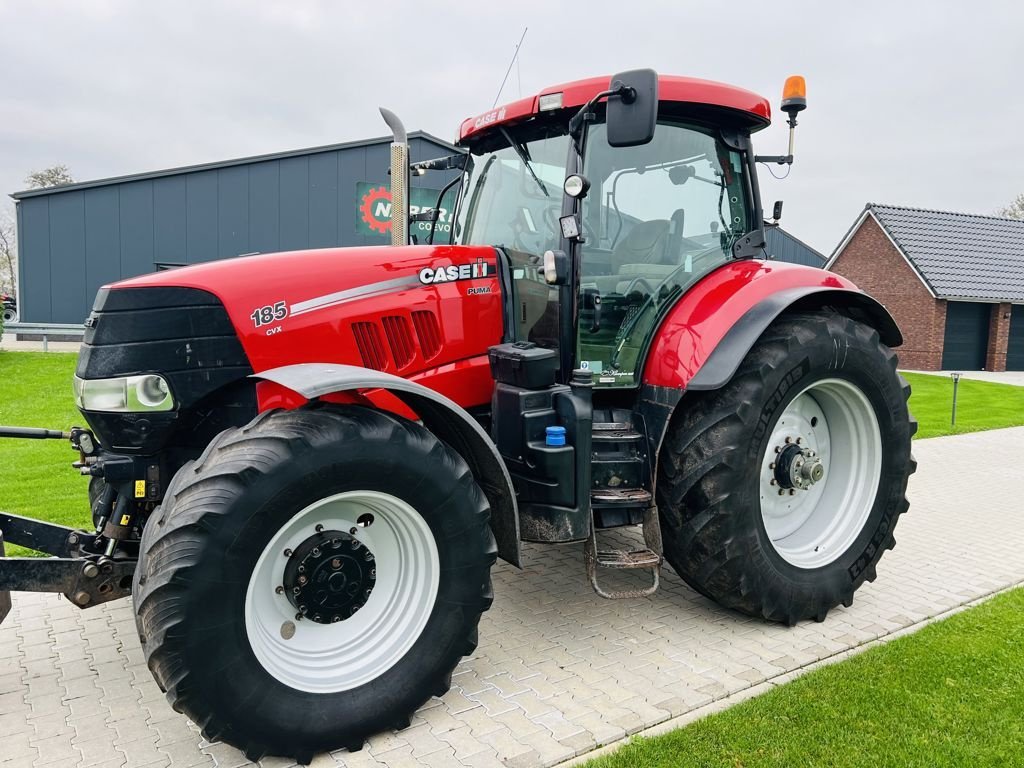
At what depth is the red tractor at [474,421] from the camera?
2.57m

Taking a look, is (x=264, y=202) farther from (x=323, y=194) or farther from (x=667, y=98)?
(x=667, y=98)

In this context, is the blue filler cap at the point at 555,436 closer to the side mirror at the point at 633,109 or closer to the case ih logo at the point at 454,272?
the case ih logo at the point at 454,272

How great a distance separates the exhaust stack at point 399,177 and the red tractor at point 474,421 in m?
0.02

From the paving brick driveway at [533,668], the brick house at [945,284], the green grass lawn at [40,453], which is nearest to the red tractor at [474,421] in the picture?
the paving brick driveway at [533,668]

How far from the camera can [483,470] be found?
3.14 m

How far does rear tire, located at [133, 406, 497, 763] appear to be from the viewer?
2400mm

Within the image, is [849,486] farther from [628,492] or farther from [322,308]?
[322,308]

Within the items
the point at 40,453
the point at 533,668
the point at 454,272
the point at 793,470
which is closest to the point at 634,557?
the point at 533,668

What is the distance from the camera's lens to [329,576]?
2.74m

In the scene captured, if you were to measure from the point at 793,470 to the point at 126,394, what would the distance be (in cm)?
298

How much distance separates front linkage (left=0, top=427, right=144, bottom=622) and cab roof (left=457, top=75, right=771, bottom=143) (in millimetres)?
2225

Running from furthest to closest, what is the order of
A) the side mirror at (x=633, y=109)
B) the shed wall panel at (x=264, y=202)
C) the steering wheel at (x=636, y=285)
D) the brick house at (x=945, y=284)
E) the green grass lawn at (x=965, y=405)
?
the brick house at (x=945, y=284) < the shed wall panel at (x=264, y=202) < the green grass lawn at (x=965, y=405) < the steering wheel at (x=636, y=285) < the side mirror at (x=633, y=109)

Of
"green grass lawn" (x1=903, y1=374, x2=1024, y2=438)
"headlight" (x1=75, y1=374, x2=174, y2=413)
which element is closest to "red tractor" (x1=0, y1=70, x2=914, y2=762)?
"headlight" (x1=75, y1=374, x2=174, y2=413)

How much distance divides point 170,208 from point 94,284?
2.49 m
